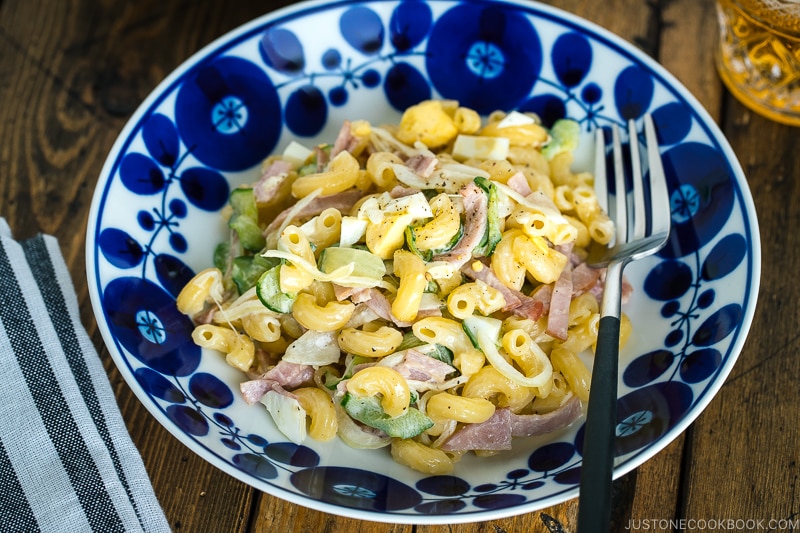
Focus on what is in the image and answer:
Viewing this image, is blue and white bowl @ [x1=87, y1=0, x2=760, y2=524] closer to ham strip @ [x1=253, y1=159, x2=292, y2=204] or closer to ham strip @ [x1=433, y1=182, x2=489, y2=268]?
ham strip @ [x1=253, y1=159, x2=292, y2=204]

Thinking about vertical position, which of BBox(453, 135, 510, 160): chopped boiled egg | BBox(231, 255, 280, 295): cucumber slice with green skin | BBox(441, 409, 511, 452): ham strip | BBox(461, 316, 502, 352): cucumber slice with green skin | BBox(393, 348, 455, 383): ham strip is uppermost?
BBox(453, 135, 510, 160): chopped boiled egg

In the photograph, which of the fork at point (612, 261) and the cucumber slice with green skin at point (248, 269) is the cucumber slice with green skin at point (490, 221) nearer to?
the fork at point (612, 261)

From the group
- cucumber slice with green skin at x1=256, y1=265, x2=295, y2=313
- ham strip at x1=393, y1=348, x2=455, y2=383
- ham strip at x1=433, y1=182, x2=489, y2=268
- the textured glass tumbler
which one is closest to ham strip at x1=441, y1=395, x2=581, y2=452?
ham strip at x1=393, y1=348, x2=455, y2=383

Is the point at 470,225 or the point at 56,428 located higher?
the point at 470,225

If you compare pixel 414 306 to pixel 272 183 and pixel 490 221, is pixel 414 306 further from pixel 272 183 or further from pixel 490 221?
pixel 272 183

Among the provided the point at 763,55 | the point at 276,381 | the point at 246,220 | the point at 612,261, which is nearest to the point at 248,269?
the point at 246,220

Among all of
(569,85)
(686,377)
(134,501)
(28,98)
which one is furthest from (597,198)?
(28,98)
